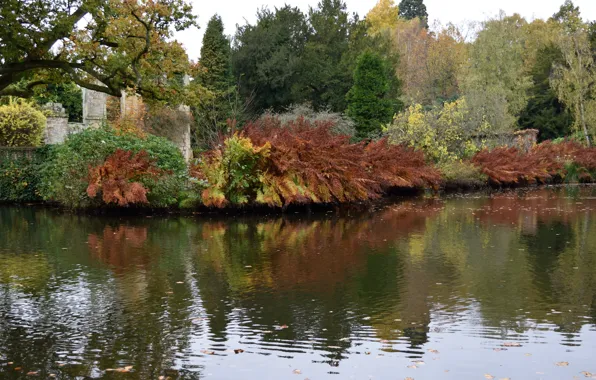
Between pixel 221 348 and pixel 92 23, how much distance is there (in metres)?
11.5

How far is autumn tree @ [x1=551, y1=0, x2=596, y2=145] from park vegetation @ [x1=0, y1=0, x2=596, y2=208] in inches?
4.4

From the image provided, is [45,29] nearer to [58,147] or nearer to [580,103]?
[58,147]

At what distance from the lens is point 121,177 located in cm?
1638

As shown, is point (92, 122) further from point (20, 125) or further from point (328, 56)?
point (328, 56)

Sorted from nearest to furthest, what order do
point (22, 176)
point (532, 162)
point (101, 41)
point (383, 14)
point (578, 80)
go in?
1. point (101, 41)
2. point (22, 176)
3. point (532, 162)
4. point (578, 80)
5. point (383, 14)

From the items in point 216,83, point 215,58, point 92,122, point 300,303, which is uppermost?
point 215,58

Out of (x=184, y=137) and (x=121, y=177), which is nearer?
(x=121, y=177)

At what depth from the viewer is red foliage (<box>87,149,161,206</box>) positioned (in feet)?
52.4

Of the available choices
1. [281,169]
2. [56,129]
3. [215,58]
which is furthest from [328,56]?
[281,169]

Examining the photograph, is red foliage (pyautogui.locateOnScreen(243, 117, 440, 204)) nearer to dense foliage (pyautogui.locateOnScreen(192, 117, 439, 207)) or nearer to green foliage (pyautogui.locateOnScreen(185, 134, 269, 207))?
dense foliage (pyautogui.locateOnScreen(192, 117, 439, 207))

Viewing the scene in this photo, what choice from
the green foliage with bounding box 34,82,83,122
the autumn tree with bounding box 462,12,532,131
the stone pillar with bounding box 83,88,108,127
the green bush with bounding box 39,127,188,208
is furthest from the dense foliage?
the autumn tree with bounding box 462,12,532,131

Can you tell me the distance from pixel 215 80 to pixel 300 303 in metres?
27.9

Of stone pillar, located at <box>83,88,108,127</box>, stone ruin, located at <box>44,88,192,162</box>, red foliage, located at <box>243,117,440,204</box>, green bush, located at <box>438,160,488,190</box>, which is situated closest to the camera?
red foliage, located at <box>243,117,440,204</box>

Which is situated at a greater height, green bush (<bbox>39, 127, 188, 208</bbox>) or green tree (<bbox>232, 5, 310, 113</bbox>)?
green tree (<bbox>232, 5, 310, 113</bbox>)
